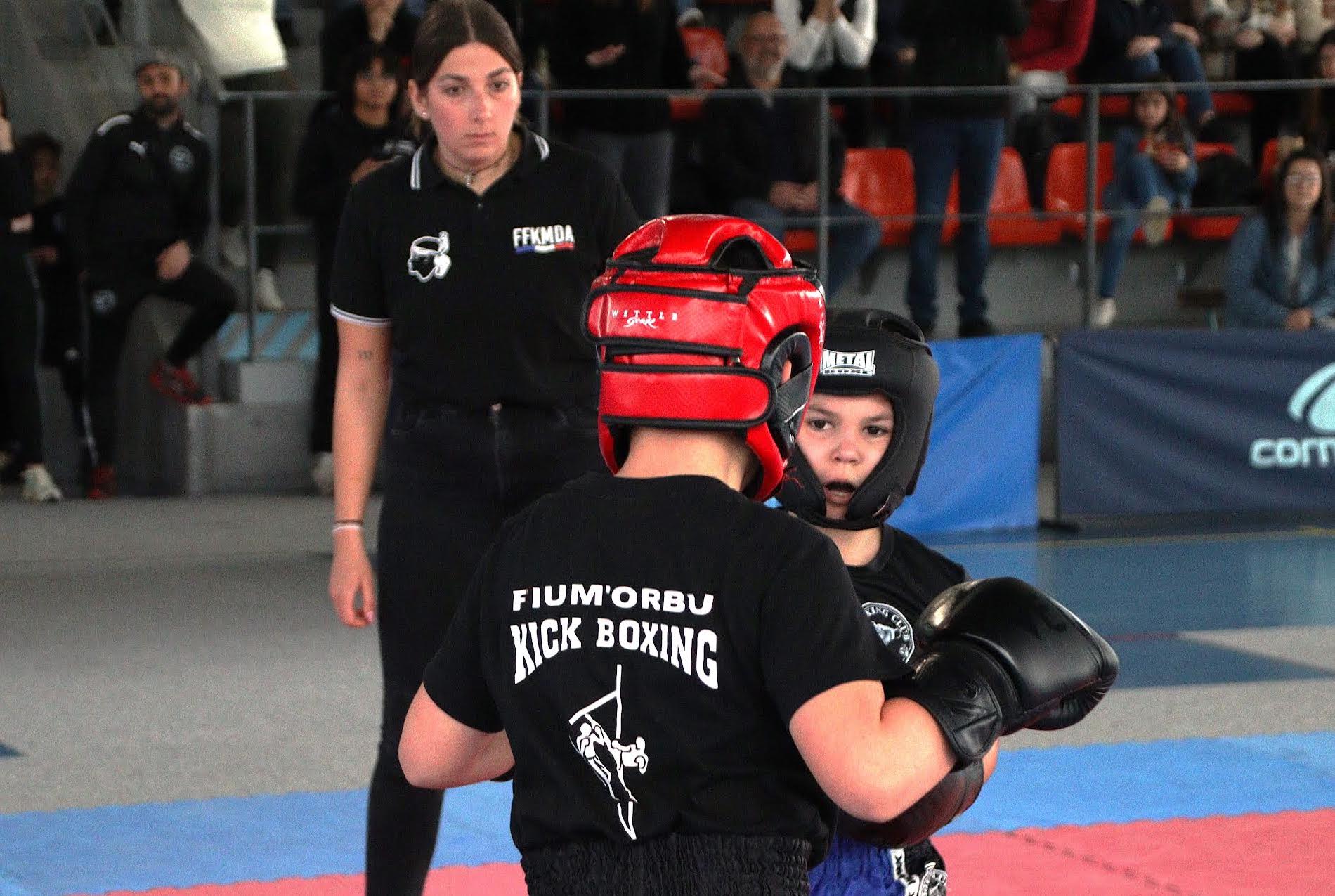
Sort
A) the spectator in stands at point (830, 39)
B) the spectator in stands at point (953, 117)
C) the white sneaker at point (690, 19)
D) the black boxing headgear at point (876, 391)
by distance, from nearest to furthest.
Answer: the black boxing headgear at point (876, 391) < the spectator in stands at point (953, 117) < the spectator in stands at point (830, 39) < the white sneaker at point (690, 19)

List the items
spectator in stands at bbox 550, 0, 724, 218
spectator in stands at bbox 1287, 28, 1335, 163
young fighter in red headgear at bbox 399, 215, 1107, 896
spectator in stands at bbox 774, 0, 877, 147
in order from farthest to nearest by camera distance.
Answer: spectator in stands at bbox 1287, 28, 1335, 163, spectator in stands at bbox 774, 0, 877, 147, spectator in stands at bbox 550, 0, 724, 218, young fighter in red headgear at bbox 399, 215, 1107, 896

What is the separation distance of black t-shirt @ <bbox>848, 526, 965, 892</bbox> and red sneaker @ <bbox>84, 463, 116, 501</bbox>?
8.45 metres

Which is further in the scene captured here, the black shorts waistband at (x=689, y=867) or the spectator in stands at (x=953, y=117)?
the spectator in stands at (x=953, y=117)

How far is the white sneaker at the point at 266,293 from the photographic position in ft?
39.0

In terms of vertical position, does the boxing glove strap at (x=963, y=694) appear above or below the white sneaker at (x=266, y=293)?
above

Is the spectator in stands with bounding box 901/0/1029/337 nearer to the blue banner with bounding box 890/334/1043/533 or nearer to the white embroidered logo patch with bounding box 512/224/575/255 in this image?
the blue banner with bounding box 890/334/1043/533

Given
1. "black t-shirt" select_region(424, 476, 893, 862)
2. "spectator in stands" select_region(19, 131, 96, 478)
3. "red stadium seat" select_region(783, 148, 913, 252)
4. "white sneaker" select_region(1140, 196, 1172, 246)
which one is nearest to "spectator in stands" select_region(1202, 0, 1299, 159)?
"white sneaker" select_region(1140, 196, 1172, 246)

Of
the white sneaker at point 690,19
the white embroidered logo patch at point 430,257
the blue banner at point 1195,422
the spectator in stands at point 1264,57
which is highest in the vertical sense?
the white sneaker at point 690,19

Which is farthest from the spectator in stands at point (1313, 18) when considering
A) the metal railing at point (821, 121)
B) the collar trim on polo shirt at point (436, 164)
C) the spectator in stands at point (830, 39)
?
the collar trim on polo shirt at point (436, 164)

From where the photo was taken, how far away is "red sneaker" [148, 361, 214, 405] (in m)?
11.1

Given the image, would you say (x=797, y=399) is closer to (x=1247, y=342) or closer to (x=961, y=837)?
(x=961, y=837)

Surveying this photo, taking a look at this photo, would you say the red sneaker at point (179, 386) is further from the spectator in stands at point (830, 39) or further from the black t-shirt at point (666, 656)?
the black t-shirt at point (666, 656)

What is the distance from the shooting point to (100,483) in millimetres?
10938

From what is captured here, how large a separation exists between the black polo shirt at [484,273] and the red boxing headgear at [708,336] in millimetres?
1433
